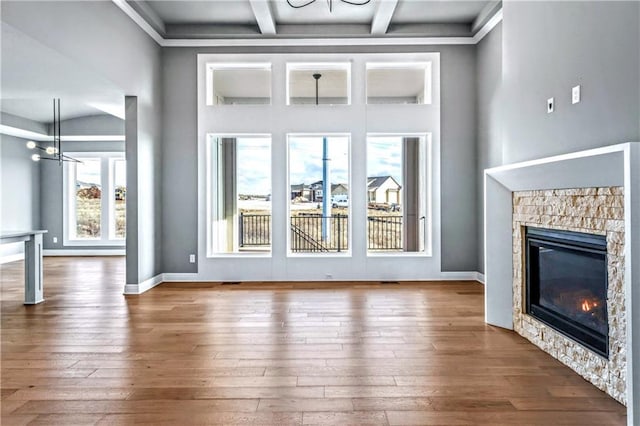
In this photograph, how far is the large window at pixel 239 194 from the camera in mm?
6078

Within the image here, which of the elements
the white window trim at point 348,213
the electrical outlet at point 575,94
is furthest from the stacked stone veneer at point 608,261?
the white window trim at point 348,213

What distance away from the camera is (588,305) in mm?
2730

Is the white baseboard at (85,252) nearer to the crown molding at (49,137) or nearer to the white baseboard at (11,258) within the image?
the white baseboard at (11,258)

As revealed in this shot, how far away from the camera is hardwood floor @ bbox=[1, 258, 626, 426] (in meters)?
2.24

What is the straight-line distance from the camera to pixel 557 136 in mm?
2879

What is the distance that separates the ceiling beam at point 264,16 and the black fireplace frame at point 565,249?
3.84 meters

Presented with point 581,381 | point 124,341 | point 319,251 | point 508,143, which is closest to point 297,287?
point 319,251

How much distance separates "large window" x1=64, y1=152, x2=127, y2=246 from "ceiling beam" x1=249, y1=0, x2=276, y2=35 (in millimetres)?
5748

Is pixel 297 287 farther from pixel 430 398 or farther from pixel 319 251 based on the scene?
pixel 430 398

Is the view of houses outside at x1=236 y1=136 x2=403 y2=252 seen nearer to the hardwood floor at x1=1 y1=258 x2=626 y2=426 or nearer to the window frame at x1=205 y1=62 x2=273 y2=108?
the window frame at x1=205 y1=62 x2=273 y2=108

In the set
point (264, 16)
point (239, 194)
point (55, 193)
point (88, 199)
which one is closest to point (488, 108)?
point (264, 16)

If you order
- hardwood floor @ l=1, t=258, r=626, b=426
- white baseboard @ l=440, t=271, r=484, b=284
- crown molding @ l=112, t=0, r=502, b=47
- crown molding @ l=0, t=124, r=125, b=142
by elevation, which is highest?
crown molding @ l=112, t=0, r=502, b=47

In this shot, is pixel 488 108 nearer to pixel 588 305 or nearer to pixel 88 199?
pixel 588 305

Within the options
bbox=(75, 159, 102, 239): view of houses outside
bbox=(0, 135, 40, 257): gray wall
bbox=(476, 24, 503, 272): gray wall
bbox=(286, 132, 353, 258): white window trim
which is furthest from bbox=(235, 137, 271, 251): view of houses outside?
bbox=(0, 135, 40, 257): gray wall
